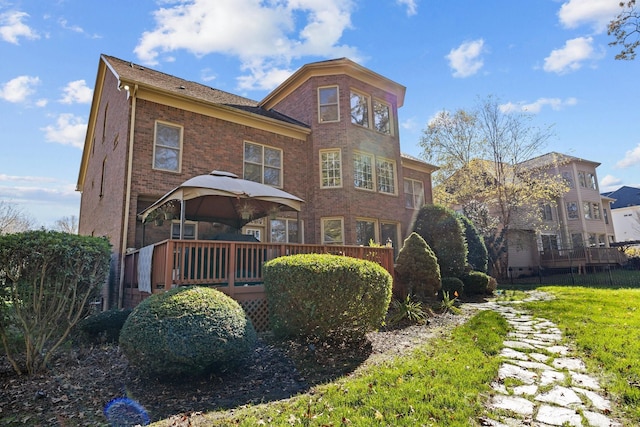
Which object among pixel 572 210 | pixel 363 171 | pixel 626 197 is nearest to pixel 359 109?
pixel 363 171

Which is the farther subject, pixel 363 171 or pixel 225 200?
pixel 363 171

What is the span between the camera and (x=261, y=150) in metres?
12.6

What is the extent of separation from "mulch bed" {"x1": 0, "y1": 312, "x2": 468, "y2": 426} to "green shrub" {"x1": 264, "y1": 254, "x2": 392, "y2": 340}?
13.6 inches

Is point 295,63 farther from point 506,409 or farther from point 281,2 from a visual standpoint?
point 506,409

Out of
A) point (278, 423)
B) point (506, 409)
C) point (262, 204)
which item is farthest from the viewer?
point (262, 204)

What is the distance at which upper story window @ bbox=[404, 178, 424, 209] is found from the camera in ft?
57.4

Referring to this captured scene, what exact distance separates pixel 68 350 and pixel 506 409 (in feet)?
22.0

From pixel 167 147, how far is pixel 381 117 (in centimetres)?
896

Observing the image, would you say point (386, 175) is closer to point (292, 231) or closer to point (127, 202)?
point (292, 231)

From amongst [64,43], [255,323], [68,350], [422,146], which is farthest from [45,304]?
[422,146]

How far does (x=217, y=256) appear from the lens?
7.17 meters

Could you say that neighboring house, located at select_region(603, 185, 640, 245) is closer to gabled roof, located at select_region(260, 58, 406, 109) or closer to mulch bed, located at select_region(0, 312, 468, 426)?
gabled roof, located at select_region(260, 58, 406, 109)

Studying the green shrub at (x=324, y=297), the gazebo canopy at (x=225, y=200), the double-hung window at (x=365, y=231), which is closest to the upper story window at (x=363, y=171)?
the double-hung window at (x=365, y=231)

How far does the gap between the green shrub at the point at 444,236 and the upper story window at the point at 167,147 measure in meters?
9.13
